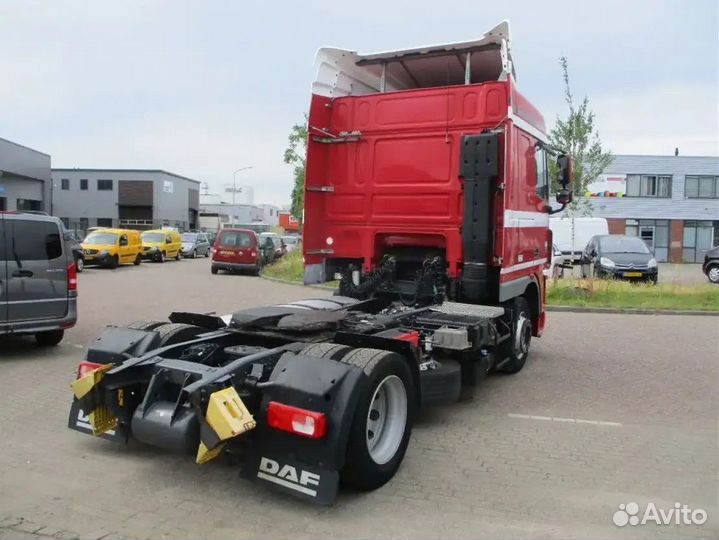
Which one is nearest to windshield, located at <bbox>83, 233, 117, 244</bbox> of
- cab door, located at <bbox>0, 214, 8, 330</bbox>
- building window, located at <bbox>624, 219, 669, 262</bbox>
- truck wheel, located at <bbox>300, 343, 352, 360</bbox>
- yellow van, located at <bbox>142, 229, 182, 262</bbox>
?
yellow van, located at <bbox>142, 229, 182, 262</bbox>

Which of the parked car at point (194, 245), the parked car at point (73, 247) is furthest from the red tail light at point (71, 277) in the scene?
the parked car at point (194, 245)

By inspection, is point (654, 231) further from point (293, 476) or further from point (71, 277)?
point (293, 476)

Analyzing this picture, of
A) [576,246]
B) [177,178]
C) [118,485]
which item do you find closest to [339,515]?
[118,485]

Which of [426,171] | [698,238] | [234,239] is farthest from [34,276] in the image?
[698,238]

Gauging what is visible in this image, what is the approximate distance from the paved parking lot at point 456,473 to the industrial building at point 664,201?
38168 millimetres

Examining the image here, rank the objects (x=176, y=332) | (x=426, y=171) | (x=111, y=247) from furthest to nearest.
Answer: (x=111, y=247) < (x=426, y=171) < (x=176, y=332)

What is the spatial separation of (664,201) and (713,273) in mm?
22469

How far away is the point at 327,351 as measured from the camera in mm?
4262

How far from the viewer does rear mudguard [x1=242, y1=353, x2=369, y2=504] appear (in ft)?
12.5

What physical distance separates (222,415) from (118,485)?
1166 mm

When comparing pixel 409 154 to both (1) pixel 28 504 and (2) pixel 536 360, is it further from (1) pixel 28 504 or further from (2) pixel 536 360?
(1) pixel 28 504

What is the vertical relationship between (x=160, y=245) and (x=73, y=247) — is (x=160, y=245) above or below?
below

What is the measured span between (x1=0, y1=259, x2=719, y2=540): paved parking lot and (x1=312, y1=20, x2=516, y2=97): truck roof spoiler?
3.67 m

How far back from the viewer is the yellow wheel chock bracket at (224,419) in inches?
145
